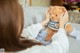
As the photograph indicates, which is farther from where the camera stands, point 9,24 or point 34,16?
point 34,16

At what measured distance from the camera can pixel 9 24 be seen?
627 millimetres

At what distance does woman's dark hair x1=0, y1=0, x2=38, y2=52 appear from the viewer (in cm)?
62

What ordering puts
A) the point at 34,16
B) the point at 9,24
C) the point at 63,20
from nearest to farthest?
the point at 9,24, the point at 63,20, the point at 34,16

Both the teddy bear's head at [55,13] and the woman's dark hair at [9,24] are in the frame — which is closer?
the woman's dark hair at [9,24]

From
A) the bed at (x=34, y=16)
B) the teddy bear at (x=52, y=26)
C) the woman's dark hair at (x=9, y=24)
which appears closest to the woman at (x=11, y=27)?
the woman's dark hair at (x=9, y=24)

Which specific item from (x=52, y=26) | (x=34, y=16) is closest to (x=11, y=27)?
(x=52, y=26)

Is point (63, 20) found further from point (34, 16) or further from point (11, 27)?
point (11, 27)

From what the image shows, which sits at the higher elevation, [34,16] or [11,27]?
[11,27]

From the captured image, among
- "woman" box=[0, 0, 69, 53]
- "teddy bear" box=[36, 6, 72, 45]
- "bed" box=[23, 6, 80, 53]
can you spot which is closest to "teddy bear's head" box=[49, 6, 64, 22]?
"teddy bear" box=[36, 6, 72, 45]

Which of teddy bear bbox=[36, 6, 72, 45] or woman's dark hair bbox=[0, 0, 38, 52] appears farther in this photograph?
teddy bear bbox=[36, 6, 72, 45]

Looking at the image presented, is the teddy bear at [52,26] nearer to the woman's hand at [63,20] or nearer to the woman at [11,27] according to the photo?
the woman's hand at [63,20]

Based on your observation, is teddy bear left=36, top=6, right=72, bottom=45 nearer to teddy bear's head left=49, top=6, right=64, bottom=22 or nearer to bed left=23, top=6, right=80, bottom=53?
teddy bear's head left=49, top=6, right=64, bottom=22

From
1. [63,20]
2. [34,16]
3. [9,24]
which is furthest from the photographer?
[34,16]

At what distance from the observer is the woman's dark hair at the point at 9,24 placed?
0.62 metres
